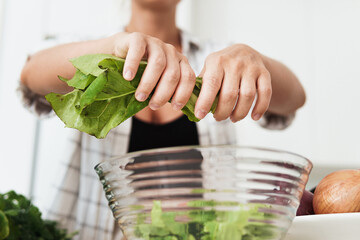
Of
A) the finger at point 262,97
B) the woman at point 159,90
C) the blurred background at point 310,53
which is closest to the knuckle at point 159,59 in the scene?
the woman at point 159,90

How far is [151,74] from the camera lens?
39cm

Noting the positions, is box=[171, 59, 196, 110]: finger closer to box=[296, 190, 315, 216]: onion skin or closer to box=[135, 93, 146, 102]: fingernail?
box=[135, 93, 146, 102]: fingernail

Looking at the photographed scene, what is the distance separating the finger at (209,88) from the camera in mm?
385

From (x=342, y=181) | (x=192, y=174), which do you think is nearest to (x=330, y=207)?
(x=342, y=181)

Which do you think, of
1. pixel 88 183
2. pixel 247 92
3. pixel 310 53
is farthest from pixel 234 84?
pixel 310 53

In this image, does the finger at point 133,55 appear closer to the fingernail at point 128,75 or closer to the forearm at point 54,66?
the fingernail at point 128,75

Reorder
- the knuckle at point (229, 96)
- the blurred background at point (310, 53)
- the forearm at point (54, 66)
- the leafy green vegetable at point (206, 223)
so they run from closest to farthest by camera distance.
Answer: the leafy green vegetable at point (206, 223) → the knuckle at point (229, 96) → the forearm at point (54, 66) → the blurred background at point (310, 53)

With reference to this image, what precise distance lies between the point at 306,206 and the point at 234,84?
133mm

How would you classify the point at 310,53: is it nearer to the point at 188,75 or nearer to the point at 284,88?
the point at 284,88

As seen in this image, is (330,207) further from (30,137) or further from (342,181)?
(30,137)

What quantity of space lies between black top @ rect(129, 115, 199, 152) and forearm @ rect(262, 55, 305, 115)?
0.28m

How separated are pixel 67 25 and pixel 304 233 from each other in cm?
155

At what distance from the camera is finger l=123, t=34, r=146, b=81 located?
0.37m

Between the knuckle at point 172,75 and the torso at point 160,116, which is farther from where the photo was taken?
the torso at point 160,116
